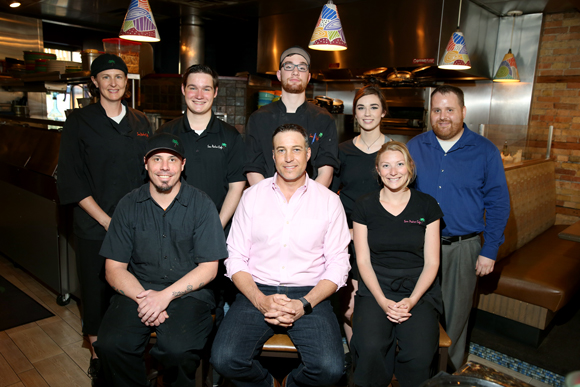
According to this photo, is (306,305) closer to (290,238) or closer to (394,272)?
(290,238)

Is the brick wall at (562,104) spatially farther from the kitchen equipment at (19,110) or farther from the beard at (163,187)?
the kitchen equipment at (19,110)

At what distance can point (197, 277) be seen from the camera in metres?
2.11

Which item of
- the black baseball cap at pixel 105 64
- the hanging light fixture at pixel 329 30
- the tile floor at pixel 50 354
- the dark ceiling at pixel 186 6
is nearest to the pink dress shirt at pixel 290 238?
the black baseball cap at pixel 105 64

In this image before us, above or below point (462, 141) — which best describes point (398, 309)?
below

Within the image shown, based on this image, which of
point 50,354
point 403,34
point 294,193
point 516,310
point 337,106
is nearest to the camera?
point 294,193

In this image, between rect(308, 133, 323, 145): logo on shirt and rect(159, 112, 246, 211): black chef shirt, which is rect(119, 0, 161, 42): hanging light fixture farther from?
rect(308, 133, 323, 145): logo on shirt

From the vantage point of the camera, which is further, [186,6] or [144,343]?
[186,6]

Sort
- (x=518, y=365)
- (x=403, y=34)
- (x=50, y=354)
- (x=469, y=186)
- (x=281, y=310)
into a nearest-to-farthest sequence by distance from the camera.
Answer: (x=281, y=310)
(x=469, y=186)
(x=50, y=354)
(x=518, y=365)
(x=403, y=34)

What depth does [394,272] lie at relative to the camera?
217 cm

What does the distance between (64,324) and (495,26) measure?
575cm

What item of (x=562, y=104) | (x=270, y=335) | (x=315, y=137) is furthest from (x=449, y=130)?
(x=562, y=104)

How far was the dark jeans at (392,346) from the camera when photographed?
6.47ft

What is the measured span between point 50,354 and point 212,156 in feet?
5.62

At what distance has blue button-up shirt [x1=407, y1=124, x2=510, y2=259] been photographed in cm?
240
